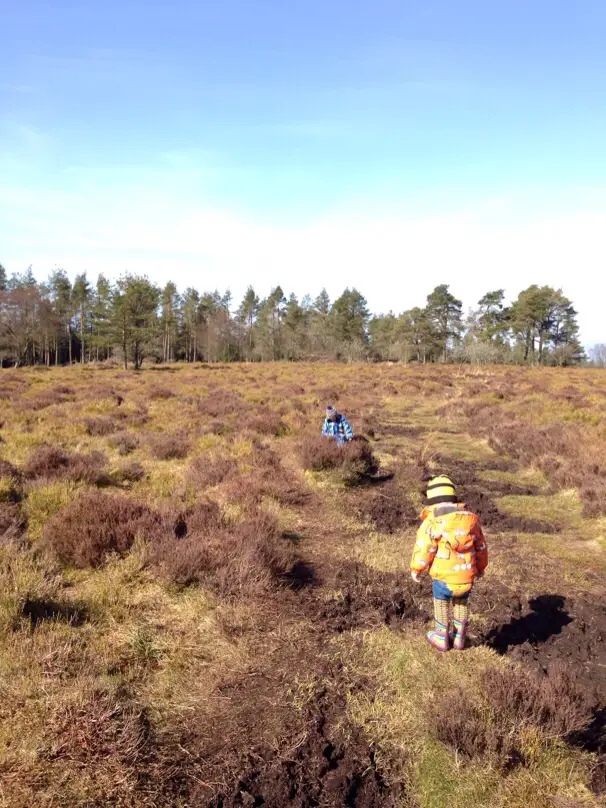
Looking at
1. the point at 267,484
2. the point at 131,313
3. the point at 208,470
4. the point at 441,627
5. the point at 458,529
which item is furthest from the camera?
the point at 131,313

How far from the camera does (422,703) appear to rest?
302 cm

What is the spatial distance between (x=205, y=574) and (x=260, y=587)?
22.4 inches

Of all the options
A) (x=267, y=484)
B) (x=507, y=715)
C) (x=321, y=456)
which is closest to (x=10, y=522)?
(x=267, y=484)

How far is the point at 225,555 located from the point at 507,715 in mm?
2743

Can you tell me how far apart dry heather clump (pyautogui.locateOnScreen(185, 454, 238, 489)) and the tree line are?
1356 inches

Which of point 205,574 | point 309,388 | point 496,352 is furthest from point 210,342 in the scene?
point 205,574

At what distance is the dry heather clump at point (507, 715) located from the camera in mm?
2539

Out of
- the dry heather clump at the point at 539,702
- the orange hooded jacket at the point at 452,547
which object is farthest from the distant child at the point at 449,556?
the dry heather clump at the point at 539,702

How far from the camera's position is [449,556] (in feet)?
11.2

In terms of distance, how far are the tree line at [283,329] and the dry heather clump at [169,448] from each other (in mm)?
32665

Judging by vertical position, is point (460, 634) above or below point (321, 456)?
below

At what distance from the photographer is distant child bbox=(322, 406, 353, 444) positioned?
9.21 m

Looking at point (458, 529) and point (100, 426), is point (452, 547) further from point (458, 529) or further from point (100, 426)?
point (100, 426)

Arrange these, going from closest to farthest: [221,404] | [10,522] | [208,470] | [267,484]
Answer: [10,522]
[267,484]
[208,470]
[221,404]
